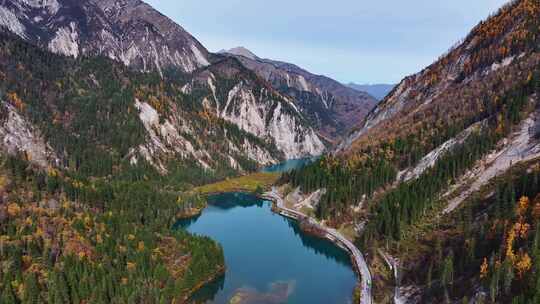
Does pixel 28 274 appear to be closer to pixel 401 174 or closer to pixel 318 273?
pixel 318 273

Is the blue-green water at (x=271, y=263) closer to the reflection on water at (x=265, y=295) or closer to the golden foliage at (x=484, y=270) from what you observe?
the reflection on water at (x=265, y=295)

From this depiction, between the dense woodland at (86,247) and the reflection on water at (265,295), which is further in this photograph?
the reflection on water at (265,295)

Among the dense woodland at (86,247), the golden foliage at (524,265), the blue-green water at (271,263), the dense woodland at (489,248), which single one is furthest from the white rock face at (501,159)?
the dense woodland at (86,247)

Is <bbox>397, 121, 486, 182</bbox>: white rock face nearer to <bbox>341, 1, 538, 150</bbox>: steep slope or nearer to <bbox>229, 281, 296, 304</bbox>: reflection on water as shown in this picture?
<bbox>341, 1, 538, 150</bbox>: steep slope

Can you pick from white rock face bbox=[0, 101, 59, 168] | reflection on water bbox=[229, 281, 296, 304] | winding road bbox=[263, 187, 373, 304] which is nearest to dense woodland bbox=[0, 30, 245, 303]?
reflection on water bbox=[229, 281, 296, 304]

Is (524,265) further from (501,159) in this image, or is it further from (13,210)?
(13,210)

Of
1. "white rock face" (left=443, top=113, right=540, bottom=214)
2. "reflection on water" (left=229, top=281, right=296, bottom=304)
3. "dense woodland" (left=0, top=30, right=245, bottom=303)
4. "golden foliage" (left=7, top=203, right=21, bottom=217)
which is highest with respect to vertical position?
"white rock face" (left=443, top=113, right=540, bottom=214)
